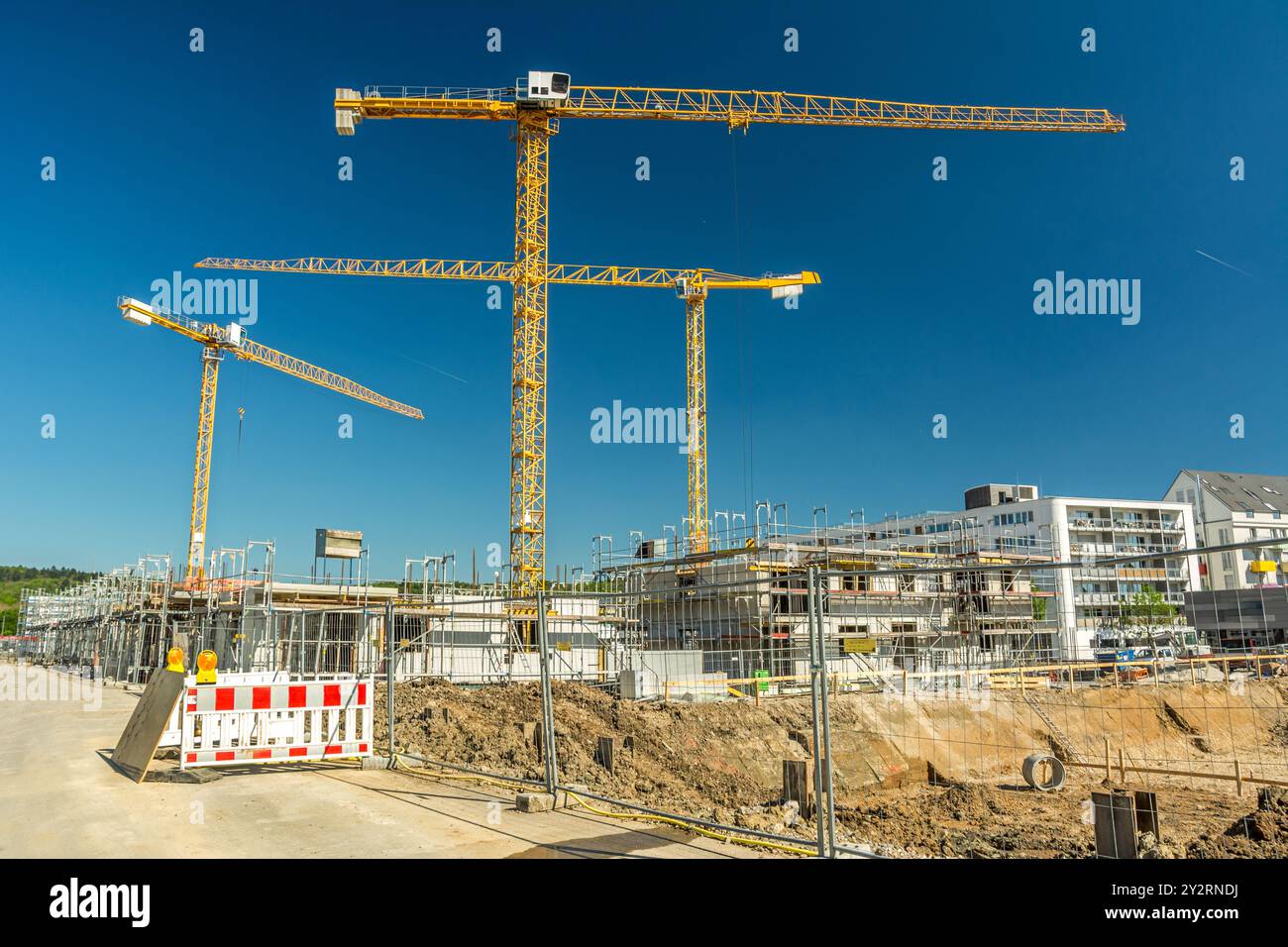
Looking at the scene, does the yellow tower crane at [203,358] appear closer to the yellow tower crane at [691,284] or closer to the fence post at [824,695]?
the yellow tower crane at [691,284]

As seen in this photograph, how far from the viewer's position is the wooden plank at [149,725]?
9906 millimetres

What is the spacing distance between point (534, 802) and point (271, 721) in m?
4.16

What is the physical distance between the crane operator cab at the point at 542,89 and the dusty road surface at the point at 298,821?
136 ft

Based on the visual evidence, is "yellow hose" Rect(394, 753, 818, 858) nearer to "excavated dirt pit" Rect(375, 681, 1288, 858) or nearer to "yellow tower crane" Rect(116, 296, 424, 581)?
"excavated dirt pit" Rect(375, 681, 1288, 858)

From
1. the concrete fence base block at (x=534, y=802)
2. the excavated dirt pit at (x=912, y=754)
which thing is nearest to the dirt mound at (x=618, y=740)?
the excavated dirt pit at (x=912, y=754)

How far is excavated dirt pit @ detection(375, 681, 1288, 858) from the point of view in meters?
11.1

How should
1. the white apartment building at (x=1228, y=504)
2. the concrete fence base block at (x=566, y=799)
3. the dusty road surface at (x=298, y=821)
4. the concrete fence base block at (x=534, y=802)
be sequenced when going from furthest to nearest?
the white apartment building at (x=1228, y=504)
the concrete fence base block at (x=566, y=799)
the concrete fence base block at (x=534, y=802)
the dusty road surface at (x=298, y=821)

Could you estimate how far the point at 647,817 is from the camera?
7910 mm

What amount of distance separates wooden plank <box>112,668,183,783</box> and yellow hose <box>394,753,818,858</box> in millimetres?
2904

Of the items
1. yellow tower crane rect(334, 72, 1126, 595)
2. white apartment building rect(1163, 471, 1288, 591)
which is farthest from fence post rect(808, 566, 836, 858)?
white apartment building rect(1163, 471, 1288, 591)

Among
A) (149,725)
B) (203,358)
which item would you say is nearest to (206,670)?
(149,725)

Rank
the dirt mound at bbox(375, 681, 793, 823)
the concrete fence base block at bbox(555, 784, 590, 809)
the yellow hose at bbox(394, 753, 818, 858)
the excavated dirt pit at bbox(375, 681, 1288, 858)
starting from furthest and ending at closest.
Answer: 1. the dirt mound at bbox(375, 681, 793, 823)
2. the excavated dirt pit at bbox(375, 681, 1288, 858)
3. the concrete fence base block at bbox(555, 784, 590, 809)
4. the yellow hose at bbox(394, 753, 818, 858)

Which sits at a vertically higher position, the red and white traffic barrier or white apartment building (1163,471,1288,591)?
white apartment building (1163,471,1288,591)
